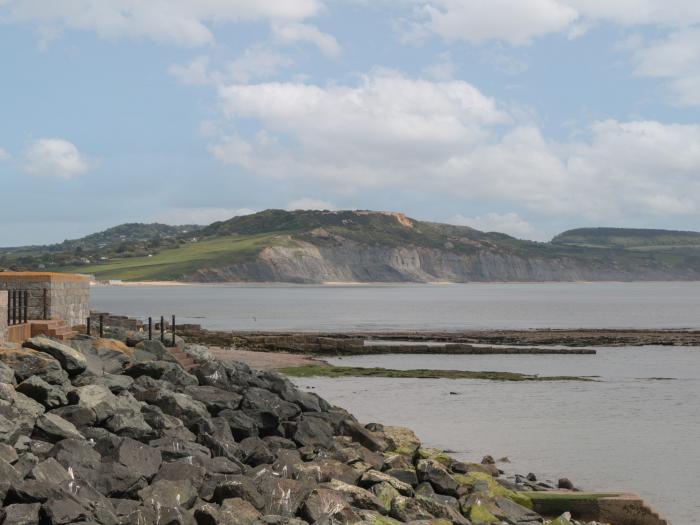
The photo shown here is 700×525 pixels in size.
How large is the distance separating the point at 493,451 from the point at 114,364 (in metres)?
9.82

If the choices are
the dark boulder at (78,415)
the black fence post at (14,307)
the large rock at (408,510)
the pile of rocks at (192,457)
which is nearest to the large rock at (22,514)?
the pile of rocks at (192,457)

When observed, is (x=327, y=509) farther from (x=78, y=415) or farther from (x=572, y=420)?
(x=572, y=420)

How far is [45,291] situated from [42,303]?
0.98 ft

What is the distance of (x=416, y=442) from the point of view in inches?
770

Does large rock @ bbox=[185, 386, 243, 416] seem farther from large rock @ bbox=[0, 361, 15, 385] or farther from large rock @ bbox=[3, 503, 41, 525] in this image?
large rock @ bbox=[3, 503, 41, 525]

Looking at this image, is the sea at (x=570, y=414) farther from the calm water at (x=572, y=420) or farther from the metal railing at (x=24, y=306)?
the metal railing at (x=24, y=306)

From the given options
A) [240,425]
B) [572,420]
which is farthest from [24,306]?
[572,420]

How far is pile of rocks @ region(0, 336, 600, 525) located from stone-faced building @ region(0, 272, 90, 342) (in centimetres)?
121

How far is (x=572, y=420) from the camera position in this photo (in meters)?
27.2

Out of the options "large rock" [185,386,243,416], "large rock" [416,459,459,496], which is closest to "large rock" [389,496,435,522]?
"large rock" [416,459,459,496]

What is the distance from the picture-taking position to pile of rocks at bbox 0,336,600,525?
1130 cm

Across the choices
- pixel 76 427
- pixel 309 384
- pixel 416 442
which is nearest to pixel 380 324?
pixel 309 384

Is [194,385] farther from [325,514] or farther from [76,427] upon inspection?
[325,514]

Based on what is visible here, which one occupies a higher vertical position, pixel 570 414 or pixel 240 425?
pixel 240 425
